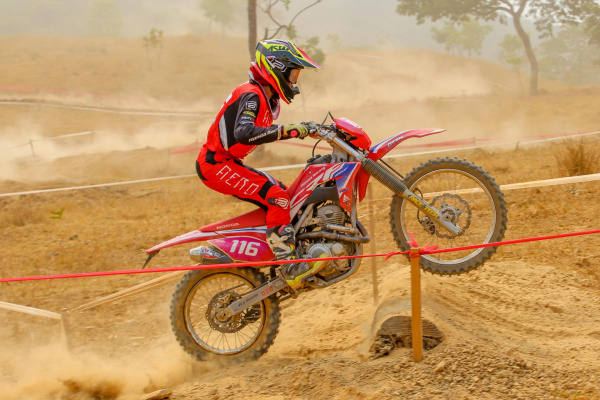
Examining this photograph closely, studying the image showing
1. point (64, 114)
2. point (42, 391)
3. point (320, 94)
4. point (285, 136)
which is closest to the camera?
point (285, 136)

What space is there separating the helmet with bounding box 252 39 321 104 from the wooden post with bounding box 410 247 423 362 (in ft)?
5.16

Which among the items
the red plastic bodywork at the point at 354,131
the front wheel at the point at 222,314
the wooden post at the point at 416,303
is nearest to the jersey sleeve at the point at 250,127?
the red plastic bodywork at the point at 354,131

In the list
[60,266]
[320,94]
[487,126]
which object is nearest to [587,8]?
[487,126]

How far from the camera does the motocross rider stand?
398cm

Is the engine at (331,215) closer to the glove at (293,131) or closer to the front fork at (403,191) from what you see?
the front fork at (403,191)

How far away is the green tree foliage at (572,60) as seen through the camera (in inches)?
2709

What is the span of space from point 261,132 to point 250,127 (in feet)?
0.31

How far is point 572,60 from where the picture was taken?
74062mm

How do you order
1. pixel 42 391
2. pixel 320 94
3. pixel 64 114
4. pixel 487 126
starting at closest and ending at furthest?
pixel 42 391 < pixel 487 126 < pixel 64 114 < pixel 320 94

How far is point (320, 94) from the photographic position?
44062 mm

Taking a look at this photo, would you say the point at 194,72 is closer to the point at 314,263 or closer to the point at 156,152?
the point at 156,152

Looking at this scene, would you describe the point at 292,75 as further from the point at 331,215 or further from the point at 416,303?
the point at 416,303

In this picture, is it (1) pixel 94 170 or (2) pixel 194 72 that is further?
(2) pixel 194 72

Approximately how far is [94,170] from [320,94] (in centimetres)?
2835
